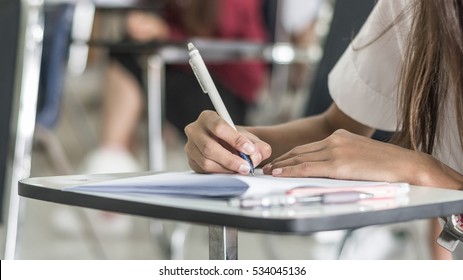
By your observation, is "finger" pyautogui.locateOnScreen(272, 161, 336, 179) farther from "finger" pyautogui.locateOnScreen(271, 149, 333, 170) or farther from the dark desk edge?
the dark desk edge

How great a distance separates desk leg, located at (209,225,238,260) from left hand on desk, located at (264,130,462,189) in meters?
0.12

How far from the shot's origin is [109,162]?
3.27 metres

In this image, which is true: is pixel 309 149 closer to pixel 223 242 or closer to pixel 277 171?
pixel 277 171

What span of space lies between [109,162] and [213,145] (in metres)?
2.42

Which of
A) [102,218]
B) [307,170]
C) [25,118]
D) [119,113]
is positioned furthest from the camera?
[119,113]

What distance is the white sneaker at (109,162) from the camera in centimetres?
322

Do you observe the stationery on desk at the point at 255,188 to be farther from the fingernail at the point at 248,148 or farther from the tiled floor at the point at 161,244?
the tiled floor at the point at 161,244

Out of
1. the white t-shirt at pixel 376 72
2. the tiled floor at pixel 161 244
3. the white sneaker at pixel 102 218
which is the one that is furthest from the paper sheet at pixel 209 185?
the white sneaker at pixel 102 218

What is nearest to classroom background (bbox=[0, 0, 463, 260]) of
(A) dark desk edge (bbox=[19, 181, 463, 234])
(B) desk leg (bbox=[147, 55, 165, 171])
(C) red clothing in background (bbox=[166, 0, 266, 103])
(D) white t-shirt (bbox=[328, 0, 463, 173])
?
(C) red clothing in background (bbox=[166, 0, 266, 103])

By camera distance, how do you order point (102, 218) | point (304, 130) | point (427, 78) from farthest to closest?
point (102, 218)
point (304, 130)
point (427, 78)

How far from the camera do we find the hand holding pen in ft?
2.84

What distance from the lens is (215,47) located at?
7.15ft

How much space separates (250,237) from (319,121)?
214 centimetres

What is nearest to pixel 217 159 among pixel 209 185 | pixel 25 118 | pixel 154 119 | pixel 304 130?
pixel 209 185
